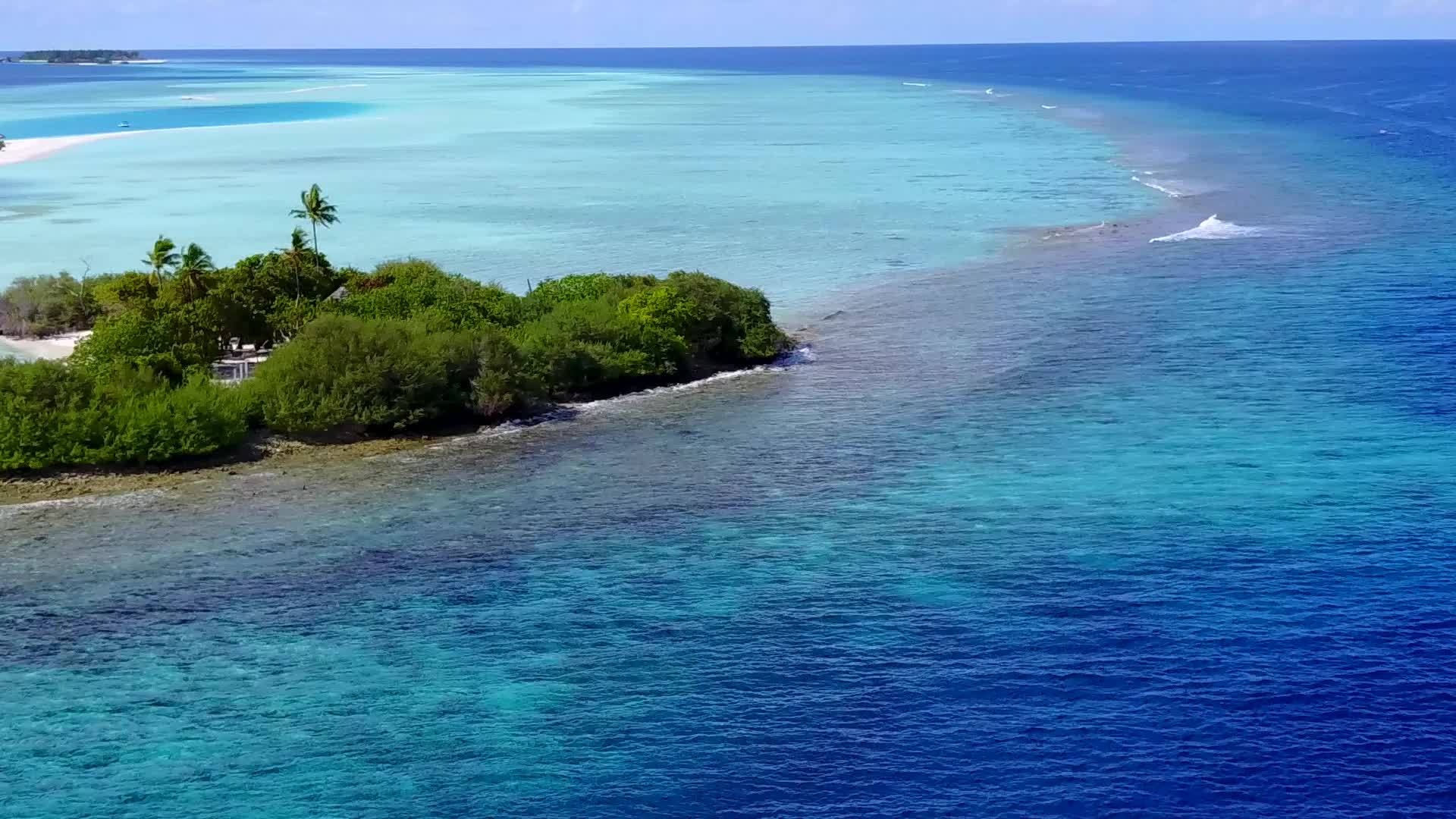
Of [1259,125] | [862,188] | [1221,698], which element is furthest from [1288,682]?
[1259,125]

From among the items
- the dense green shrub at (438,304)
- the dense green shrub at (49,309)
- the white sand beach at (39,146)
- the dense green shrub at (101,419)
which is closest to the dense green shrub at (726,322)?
the dense green shrub at (438,304)

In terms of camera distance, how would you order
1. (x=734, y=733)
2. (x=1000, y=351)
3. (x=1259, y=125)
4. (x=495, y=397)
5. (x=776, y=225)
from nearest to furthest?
(x=734, y=733)
(x=495, y=397)
(x=1000, y=351)
(x=776, y=225)
(x=1259, y=125)

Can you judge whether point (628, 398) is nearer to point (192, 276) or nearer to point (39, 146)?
point (192, 276)

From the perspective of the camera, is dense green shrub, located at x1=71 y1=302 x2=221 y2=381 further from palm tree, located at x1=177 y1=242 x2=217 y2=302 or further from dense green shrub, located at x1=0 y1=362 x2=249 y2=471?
dense green shrub, located at x1=0 y1=362 x2=249 y2=471

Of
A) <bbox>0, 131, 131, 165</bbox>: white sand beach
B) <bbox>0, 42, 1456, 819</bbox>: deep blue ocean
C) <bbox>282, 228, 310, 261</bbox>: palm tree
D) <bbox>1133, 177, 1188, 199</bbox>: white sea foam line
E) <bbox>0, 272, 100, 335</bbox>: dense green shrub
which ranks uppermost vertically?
<bbox>0, 131, 131, 165</bbox>: white sand beach

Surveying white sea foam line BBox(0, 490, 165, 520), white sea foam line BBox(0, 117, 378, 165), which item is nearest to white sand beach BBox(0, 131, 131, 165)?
white sea foam line BBox(0, 117, 378, 165)

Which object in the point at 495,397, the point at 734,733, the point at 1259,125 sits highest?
the point at 1259,125

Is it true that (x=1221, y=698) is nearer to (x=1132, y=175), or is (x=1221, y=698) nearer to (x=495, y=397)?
(x=495, y=397)
